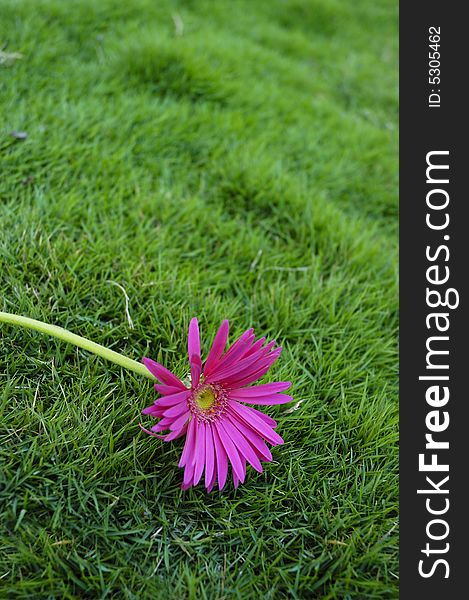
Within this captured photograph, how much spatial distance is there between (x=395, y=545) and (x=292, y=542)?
24cm

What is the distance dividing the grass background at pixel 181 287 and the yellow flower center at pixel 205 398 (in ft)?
0.50

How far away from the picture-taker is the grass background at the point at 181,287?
4.38 ft

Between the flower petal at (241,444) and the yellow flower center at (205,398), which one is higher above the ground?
the yellow flower center at (205,398)

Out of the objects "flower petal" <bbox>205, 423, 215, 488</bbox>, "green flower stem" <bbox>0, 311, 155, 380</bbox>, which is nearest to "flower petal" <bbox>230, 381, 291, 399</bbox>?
"flower petal" <bbox>205, 423, 215, 488</bbox>

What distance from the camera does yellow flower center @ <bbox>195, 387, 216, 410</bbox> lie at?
140 cm

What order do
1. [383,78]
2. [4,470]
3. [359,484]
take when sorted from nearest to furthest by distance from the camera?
1. [4,470]
2. [359,484]
3. [383,78]

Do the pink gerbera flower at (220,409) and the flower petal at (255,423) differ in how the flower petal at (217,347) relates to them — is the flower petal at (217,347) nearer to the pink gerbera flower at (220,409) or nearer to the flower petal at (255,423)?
the pink gerbera flower at (220,409)

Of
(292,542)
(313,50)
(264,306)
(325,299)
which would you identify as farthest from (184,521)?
(313,50)

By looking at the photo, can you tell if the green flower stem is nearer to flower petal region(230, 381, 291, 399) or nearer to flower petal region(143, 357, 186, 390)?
flower petal region(143, 357, 186, 390)

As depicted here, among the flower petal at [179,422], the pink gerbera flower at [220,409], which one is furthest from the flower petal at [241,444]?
the flower petal at [179,422]

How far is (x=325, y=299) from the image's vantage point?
202cm

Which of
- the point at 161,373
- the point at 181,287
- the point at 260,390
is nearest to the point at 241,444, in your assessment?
the point at 260,390

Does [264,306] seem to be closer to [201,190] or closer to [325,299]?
[325,299]

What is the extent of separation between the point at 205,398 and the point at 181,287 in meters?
0.53
